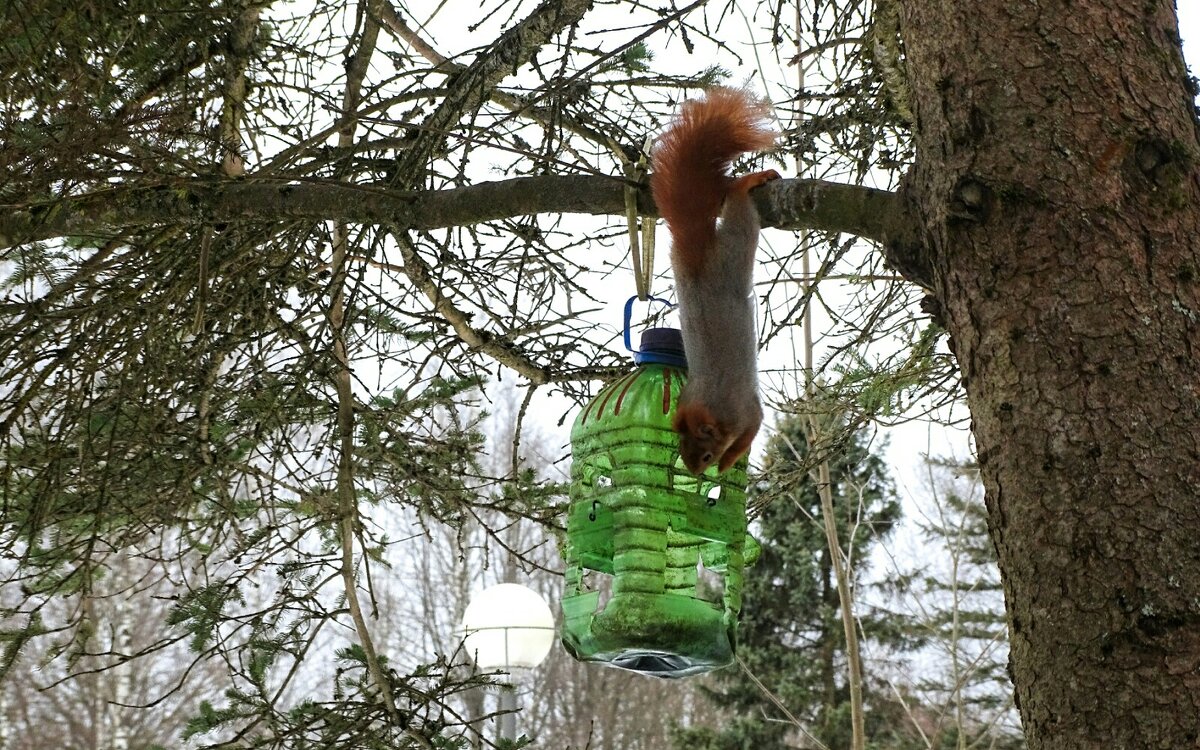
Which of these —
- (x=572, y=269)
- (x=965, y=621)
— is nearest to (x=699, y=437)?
(x=572, y=269)

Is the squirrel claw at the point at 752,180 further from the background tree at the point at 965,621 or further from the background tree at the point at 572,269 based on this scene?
the background tree at the point at 965,621

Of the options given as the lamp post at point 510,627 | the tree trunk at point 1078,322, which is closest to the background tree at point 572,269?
the tree trunk at point 1078,322

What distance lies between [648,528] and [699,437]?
13.5 inches

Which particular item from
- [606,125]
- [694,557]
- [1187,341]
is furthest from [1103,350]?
[606,125]

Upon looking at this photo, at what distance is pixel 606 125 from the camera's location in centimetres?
289

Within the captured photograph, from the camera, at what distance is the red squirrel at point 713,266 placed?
1.38 metres

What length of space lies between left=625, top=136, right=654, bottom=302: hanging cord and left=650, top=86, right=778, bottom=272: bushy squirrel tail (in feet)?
0.57

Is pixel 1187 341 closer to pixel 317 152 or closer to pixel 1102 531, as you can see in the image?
pixel 1102 531

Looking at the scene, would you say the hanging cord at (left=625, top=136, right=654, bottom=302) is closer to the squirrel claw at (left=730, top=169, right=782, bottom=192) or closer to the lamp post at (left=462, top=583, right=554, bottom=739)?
the squirrel claw at (left=730, top=169, right=782, bottom=192)

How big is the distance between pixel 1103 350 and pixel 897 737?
9.18m

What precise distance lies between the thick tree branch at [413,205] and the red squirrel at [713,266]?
0.44 ft

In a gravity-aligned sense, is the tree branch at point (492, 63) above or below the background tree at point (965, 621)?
above

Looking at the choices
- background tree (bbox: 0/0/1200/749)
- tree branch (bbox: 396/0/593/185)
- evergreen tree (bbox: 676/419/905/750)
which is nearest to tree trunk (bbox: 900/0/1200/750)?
background tree (bbox: 0/0/1200/749)

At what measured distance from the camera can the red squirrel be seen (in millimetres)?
1380
